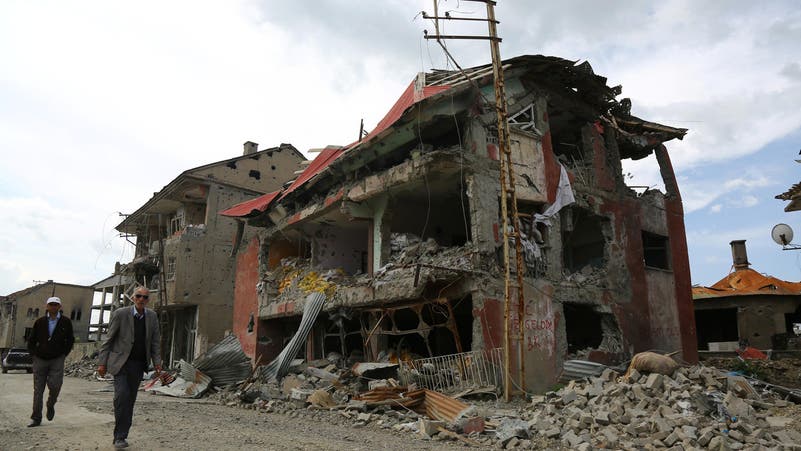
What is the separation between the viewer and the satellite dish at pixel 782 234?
59.9ft

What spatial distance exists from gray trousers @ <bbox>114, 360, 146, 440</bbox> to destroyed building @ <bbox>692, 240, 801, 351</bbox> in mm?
22706

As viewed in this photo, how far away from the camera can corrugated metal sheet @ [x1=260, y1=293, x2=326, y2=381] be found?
15.1 metres

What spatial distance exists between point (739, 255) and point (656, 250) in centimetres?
1047

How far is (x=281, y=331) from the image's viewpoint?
20.2m

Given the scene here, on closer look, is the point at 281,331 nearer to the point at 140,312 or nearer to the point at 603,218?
the point at 603,218

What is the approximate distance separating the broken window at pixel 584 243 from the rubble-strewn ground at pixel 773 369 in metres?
5.47

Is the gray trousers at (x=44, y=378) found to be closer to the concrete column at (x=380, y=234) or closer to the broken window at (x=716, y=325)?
the concrete column at (x=380, y=234)

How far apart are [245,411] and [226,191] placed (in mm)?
18159

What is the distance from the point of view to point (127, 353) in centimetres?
549

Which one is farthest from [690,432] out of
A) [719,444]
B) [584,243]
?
[584,243]

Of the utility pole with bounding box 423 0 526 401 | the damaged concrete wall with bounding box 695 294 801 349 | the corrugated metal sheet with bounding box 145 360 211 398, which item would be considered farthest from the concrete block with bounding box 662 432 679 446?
the damaged concrete wall with bounding box 695 294 801 349

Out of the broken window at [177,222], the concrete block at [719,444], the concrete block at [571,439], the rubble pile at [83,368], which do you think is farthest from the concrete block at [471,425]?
the broken window at [177,222]

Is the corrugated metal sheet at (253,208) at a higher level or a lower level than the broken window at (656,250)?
higher

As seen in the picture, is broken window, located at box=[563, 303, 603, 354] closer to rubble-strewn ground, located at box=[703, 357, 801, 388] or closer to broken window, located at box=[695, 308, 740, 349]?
rubble-strewn ground, located at box=[703, 357, 801, 388]
